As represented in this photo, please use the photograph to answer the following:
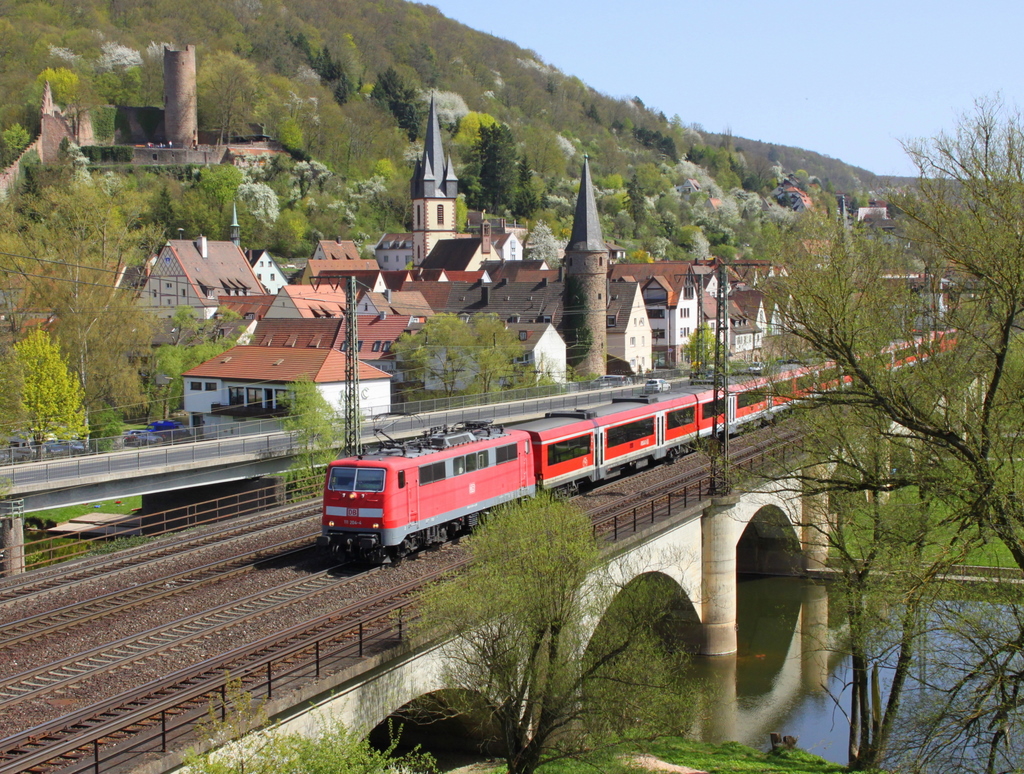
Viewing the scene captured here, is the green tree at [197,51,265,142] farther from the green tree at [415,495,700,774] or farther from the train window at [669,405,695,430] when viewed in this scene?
the green tree at [415,495,700,774]

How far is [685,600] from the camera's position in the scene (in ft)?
95.6

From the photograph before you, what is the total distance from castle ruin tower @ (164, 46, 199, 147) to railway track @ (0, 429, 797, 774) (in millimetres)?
117455

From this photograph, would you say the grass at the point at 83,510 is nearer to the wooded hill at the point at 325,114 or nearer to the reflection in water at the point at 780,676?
the reflection in water at the point at 780,676

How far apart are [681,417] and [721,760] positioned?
15.3 metres

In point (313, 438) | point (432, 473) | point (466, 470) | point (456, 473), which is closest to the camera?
point (432, 473)

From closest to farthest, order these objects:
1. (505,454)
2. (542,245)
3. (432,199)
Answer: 1. (505,454)
2. (432,199)
3. (542,245)

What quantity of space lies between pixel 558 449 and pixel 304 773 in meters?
16.9

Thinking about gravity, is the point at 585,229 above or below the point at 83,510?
above

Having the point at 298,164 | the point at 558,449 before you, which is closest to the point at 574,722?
the point at 558,449

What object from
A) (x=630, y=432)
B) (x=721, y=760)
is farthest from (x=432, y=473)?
(x=630, y=432)

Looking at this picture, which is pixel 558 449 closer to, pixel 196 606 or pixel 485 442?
pixel 485 442

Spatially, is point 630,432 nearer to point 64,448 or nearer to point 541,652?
point 541,652

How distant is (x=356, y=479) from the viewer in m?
20.4

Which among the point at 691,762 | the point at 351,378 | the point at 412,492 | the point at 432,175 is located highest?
the point at 432,175
